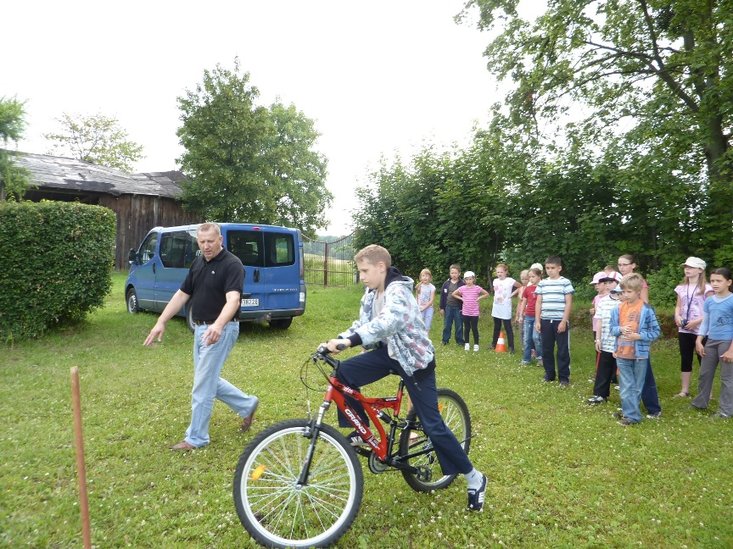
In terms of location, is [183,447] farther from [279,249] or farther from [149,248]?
[149,248]

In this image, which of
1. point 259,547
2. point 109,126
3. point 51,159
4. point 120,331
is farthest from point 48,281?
point 109,126

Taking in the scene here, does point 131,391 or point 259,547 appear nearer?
point 259,547

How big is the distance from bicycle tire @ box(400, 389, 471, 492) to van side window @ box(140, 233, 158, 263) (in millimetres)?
9385

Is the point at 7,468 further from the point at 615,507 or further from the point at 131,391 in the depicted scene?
the point at 615,507

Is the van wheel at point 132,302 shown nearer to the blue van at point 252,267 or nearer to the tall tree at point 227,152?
the blue van at point 252,267

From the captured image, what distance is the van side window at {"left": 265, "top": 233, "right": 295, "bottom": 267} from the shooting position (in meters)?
10.2

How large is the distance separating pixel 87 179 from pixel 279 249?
17.5m

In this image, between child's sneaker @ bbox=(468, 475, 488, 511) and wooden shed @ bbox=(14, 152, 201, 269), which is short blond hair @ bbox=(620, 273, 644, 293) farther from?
wooden shed @ bbox=(14, 152, 201, 269)

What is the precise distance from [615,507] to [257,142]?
27003 millimetres

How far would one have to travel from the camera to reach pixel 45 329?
378 inches

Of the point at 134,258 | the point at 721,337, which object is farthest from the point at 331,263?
the point at 721,337

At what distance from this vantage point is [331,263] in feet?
70.8

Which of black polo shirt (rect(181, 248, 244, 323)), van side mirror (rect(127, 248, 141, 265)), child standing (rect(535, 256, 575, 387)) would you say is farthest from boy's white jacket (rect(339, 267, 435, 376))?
van side mirror (rect(127, 248, 141, 265))

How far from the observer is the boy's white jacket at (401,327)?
3.16 metres
